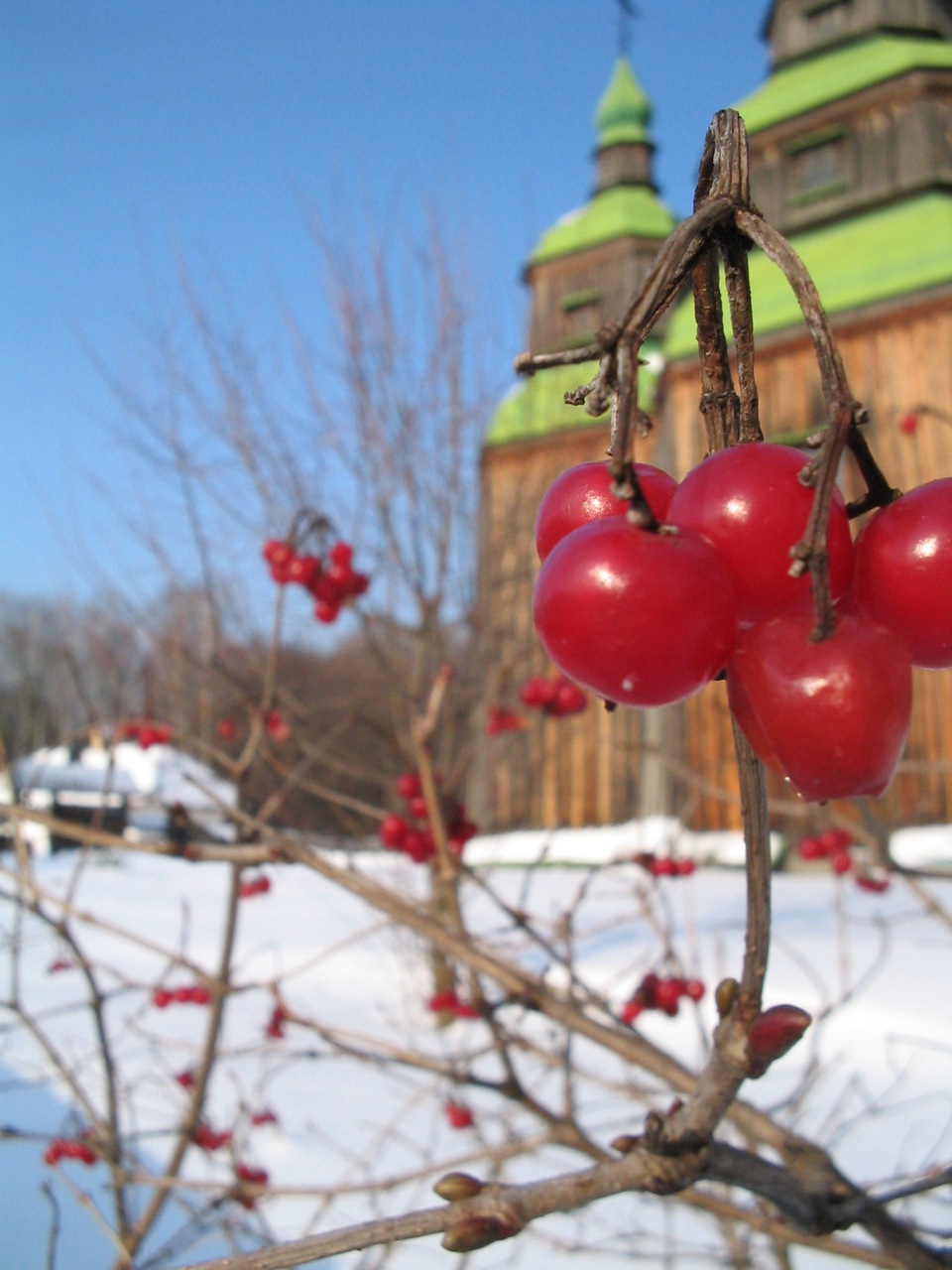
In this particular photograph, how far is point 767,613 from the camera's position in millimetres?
522

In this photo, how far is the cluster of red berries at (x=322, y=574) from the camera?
253 centimetres

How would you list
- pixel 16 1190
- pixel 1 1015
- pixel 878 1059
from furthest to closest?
pixel 1 1015 → pixel 878 1059 → pixel 16 1190

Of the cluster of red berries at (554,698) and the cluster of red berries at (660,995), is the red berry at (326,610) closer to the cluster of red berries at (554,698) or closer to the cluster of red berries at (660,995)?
the cluster of red berries at (554,698)

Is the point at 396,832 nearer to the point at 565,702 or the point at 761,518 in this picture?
the point at 565,702

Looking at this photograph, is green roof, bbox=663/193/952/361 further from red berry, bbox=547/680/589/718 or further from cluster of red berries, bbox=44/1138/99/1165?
cluster of red berries, bbox=44/1138/99/1165

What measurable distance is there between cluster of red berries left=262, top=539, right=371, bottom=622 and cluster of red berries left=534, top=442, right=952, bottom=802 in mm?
2085

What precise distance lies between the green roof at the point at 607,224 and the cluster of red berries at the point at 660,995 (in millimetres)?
11922

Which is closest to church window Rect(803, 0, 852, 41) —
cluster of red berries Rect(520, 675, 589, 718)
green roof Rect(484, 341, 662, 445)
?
green roof Rect(484, 341, 662, 445)

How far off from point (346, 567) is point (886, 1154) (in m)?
2.86

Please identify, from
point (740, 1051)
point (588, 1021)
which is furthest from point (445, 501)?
point (740, 1051)

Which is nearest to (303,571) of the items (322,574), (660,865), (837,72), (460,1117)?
(322,574)

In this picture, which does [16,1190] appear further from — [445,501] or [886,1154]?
[445,501]

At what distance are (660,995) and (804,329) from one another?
9.41m

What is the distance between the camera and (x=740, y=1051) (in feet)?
1.95
